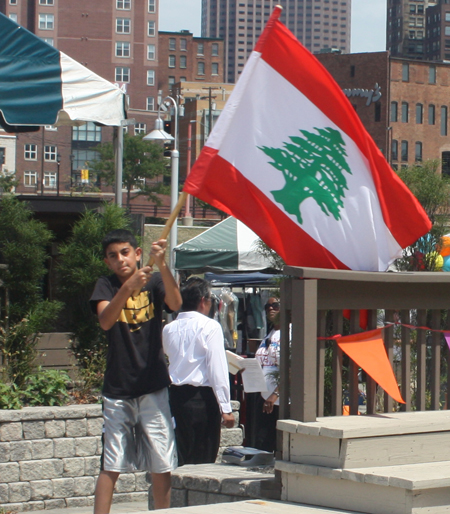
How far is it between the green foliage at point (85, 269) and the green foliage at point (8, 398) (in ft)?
5.73

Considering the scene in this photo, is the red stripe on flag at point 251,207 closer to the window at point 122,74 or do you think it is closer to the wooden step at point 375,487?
the wooden step at point 375,487

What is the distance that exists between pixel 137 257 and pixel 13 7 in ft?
351

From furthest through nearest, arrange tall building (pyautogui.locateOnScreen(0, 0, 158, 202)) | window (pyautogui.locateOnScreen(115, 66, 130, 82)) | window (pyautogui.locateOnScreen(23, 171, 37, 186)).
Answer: window (pyautogui.locateOnScreen(115, 66, 130, 82)), tall building (pyautogui.locateOnScreen(0, 0, 158, 202)), window (pyautogui.locateOnScreen(23, 171, 37, 186))

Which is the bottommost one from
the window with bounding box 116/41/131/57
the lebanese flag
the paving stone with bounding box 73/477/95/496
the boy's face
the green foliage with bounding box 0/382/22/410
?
the paving stone with bounding box 73/477/95/496

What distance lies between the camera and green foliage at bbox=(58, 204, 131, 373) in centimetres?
855

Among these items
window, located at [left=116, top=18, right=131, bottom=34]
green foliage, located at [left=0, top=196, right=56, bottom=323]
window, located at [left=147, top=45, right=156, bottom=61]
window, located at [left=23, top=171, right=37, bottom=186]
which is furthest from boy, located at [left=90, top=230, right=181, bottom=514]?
window, located at [left=147, top=45, right=156, bottom=61]

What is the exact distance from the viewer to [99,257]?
8.66 metres

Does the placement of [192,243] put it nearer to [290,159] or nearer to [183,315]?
[183,315]

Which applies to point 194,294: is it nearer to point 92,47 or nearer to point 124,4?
point 92,47

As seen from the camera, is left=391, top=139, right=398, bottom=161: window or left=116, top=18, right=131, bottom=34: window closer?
left=391, top=139, right=398, bottom=161: window

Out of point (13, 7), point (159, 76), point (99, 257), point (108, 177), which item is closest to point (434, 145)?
point (108, 177)

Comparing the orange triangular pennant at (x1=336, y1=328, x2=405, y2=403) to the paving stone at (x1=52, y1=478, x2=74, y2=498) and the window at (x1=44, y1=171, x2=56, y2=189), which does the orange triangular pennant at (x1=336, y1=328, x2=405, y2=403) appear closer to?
the paving stone at (x1=52, y1=478, x2=74, y2=498)

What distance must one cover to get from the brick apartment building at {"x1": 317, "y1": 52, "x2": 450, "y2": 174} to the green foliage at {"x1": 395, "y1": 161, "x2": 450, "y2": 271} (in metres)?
79.0

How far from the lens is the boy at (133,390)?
4.45 meters
